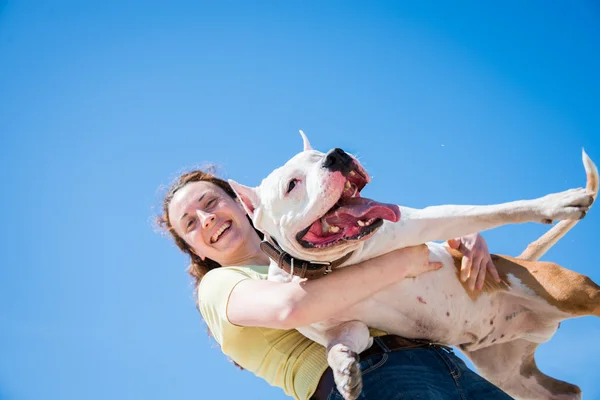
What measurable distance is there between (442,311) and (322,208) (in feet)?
3.51

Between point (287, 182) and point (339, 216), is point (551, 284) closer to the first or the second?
point (339, 216)

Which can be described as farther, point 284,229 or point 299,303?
point 284,229

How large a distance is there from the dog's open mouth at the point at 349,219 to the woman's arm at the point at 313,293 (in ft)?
0.70

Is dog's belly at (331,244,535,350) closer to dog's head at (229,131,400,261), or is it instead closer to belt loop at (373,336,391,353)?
belt loop at (373,336,391,353)

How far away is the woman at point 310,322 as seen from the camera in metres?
3.00

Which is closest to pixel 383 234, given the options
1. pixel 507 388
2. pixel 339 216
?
pixel 339 216

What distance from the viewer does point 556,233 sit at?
4043mm

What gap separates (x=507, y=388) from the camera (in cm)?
421

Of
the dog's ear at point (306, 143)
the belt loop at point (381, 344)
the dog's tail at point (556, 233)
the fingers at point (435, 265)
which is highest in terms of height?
the dog's ear at point (306, 143)

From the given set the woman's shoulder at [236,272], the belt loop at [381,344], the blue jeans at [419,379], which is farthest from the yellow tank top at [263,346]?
the blue jeans at [419,379]

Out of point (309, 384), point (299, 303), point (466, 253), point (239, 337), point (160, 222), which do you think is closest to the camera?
point (299, 303)

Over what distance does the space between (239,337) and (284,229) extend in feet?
2.27

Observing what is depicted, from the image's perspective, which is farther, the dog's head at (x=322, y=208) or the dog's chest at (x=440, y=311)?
the dog's chest at (x=440, y=311)

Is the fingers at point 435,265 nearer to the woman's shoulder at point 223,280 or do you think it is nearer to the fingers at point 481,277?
the fingers at point 481,277
